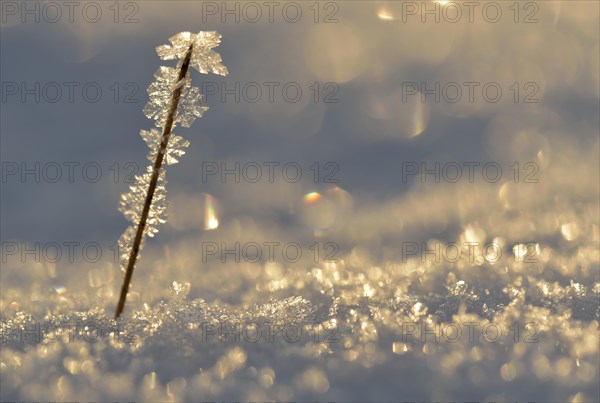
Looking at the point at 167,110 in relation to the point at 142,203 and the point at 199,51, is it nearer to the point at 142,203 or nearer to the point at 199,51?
A: the point at 199,51

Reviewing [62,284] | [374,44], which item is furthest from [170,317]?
[374,44]

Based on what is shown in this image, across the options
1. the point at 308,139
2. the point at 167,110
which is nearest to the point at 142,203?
the point at 167,110

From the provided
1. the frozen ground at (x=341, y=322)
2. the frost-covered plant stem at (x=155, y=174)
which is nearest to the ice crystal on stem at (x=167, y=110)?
the frost-covered plant stem at (x=155, y=174)

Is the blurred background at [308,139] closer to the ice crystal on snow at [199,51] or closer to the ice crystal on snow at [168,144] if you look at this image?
the ice crystal on snow at [168,144]

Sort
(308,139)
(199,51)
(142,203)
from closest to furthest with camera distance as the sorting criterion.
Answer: (199,51) < (142,203) < (308,139)

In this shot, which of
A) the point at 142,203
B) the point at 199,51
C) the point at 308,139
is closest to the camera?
the point at 199,51

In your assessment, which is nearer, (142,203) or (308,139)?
(142,203)

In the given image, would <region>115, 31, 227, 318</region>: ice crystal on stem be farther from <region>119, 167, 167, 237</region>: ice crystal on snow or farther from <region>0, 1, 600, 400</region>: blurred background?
<region>0, 1, 600, 400</region>: blurred background
